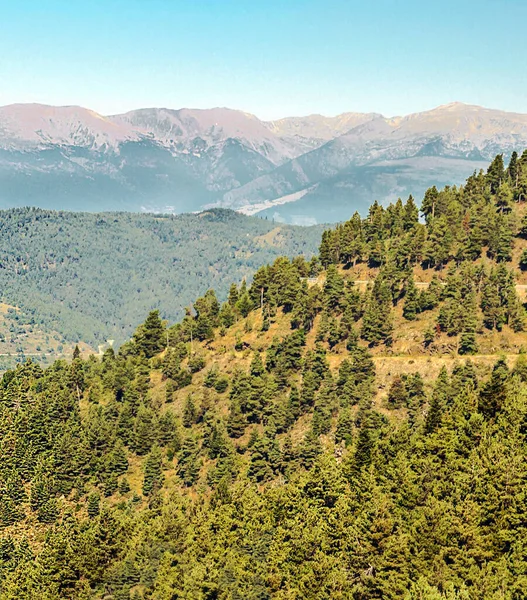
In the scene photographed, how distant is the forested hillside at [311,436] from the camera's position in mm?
63062

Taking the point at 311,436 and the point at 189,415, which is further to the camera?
the point at 189,415

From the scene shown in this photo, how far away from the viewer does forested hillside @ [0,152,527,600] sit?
63062 mm

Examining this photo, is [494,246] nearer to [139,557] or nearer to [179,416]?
[179,416]

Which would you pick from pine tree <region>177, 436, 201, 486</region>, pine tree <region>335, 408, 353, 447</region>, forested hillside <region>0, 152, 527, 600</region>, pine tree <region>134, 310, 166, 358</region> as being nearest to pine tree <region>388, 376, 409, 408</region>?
forested hillside <region>0, 152, 527, 600</region>

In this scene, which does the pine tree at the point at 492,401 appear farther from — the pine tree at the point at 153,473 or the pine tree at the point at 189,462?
the pine tree at the point at 153,473

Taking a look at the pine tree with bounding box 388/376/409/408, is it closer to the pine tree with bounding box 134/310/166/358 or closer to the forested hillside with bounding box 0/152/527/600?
the forested hillside with bounding box 0/152/527/600

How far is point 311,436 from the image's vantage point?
113750mm

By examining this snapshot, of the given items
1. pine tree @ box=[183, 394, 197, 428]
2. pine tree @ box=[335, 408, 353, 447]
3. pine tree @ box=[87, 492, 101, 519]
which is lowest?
pine tree @ box=[87, 492, 101, 519]

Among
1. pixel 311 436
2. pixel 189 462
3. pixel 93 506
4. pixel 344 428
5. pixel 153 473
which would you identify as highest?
pixel 344 428

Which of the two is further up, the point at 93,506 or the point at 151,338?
the point at 151,338

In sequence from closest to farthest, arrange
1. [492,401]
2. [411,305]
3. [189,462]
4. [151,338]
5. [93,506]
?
1. [492,401]
2. [93,506]
3. [189,462]
4. [411,305]
5. [151,338]

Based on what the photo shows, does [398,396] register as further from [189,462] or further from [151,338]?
[151,338]

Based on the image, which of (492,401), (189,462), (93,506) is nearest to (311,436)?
(189,462)

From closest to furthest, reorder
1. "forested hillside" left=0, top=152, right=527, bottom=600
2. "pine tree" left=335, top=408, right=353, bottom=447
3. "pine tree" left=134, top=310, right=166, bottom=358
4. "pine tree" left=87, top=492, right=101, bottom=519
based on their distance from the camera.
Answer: "forested hillside" left=0, top=152, right=527, bottom=600, "pine tree" left=335, top=408, right=353, bottom=447, "pine tree" left=87, top=492, right=101, bottom=519, "pine tree" left=134, top=310, right=166, bottom=358
